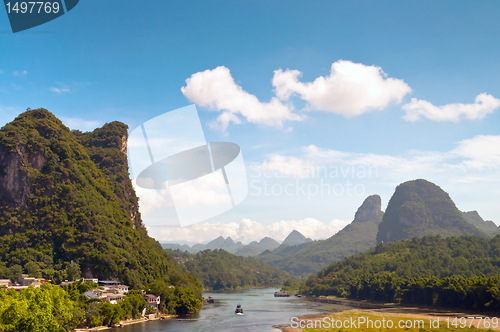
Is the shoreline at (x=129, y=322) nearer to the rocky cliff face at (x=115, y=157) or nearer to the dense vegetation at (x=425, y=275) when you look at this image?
the rocky cliff face at (x=115, y=157)

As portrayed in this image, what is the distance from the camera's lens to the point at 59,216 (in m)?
97.2

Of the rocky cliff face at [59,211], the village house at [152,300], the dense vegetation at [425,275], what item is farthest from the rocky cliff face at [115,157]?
the dense vegetation at [425,275]

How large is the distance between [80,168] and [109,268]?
121 feet

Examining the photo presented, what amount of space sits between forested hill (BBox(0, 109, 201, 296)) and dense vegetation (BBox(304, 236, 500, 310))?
172ft

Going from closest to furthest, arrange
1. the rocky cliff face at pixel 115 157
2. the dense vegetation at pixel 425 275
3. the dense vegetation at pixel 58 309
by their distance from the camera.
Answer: the dense vegetation at pixel 58 309 → the dense vegetation at pixel 425 275 → the rocky cliff face at pixel 115 157

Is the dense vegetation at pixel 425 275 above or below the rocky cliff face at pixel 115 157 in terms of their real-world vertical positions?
below

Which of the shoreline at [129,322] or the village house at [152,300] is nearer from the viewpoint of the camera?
the shoreline at [129,322]

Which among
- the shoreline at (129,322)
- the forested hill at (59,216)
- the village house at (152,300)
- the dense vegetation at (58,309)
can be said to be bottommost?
the shoreline at (129,322)

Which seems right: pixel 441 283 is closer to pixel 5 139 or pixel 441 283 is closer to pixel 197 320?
pixel 197 320

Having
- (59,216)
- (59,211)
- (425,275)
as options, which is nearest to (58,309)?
(59,216)

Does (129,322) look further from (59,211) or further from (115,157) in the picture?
(115,157)

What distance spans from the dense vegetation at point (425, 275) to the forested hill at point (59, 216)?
2066 inches

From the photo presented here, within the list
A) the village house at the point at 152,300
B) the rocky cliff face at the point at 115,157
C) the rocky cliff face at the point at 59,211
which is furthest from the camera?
the rocky cliff face at the point at 115,157

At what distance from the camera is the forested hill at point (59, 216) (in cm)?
8812
